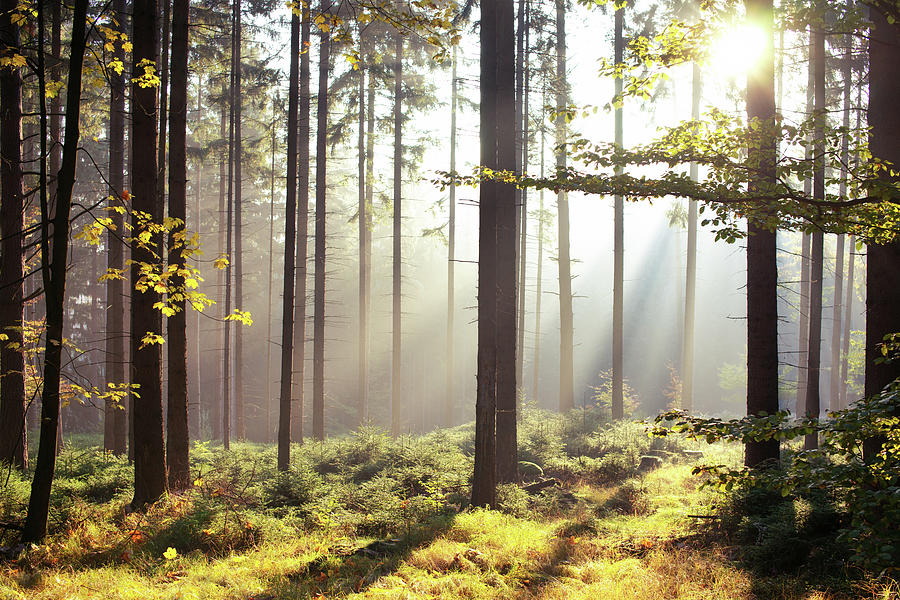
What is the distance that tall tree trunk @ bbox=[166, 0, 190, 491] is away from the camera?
8.82m

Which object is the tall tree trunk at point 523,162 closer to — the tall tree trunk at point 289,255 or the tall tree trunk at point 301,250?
the tall tree trunk at point 289,255

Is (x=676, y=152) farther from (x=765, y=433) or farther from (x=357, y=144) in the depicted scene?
(x=357, y=144)

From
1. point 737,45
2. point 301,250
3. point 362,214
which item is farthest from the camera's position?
point 362,214

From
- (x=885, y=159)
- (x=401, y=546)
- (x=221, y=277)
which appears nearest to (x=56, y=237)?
(x=401, y=546)

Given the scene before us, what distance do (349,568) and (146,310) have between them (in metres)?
4.48

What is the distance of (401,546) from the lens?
6.52m

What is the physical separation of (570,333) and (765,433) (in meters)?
16.0

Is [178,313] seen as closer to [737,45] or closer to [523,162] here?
[737,45]

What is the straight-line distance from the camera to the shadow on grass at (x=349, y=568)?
5.15 meters

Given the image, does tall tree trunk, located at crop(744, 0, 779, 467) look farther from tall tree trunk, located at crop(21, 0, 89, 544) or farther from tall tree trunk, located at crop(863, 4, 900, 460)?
tall tree trunk, located at crop(21, 0, 89, 544)

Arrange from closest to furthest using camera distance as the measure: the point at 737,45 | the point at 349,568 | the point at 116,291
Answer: the point at 349,568
the point at 737,45
the point at 116,291

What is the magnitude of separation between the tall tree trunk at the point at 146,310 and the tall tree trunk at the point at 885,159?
9008 millimetres

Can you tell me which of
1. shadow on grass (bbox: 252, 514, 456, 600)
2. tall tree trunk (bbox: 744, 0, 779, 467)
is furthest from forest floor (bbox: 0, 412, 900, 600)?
tall tree trunk (bbox: 744, 0, 779, 467)

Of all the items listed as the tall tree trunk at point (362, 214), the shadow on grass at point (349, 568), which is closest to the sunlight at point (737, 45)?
the shadow on grass at point (349, 568)
